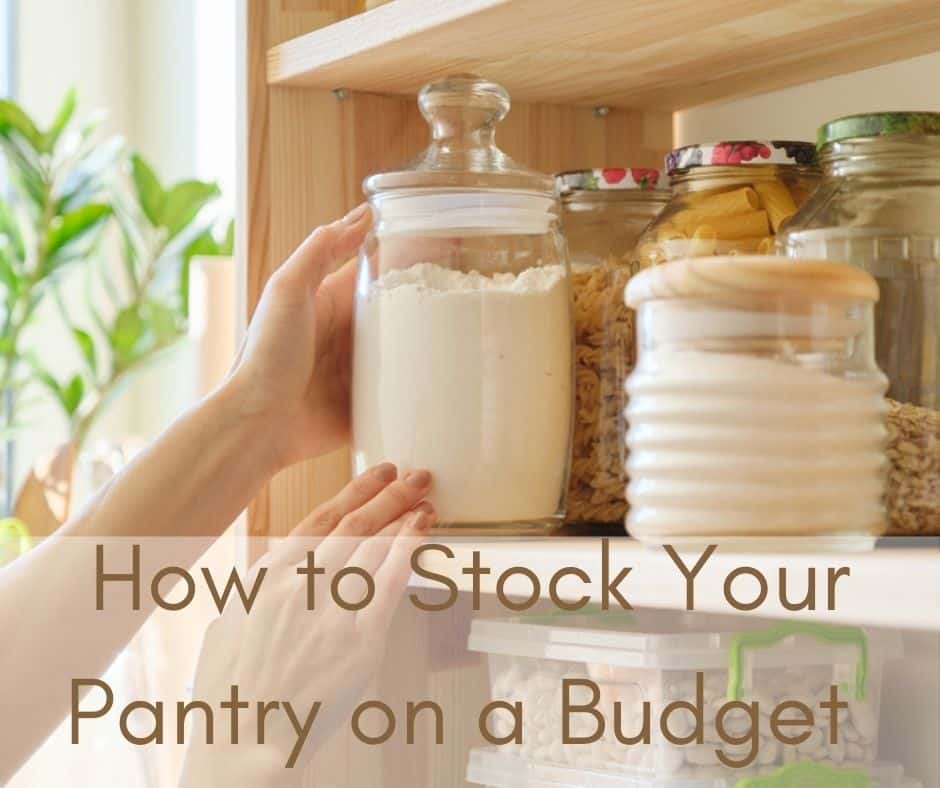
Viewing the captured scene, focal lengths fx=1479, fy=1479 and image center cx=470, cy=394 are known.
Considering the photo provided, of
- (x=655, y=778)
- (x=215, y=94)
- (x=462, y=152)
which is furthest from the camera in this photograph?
(x=215, y=94)

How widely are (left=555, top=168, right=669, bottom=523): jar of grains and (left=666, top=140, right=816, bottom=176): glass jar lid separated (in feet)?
0.22

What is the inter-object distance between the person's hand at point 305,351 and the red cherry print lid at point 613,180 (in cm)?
12

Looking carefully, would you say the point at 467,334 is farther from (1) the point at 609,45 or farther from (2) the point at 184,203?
(2) the point at 184,203

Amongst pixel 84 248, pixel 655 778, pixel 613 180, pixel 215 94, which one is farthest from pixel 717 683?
pixel 84 248

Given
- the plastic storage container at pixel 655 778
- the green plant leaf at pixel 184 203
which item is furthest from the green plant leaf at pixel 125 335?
the plastic storage container at pixel 655 778

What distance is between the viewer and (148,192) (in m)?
2.95

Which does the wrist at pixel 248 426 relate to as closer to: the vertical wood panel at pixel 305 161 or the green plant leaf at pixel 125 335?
the vertical wood panel at pixel 305 161

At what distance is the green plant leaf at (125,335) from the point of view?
2967 millimetres

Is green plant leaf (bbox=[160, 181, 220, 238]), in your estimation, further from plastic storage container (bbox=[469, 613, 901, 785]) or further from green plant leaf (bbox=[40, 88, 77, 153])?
plastic storage container (bbox=[469, 613, 901, 785])

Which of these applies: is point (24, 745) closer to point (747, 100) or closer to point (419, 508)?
point (419, 508)

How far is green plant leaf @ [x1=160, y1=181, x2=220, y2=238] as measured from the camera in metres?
2.91

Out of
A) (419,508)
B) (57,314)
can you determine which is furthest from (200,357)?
(57,314)

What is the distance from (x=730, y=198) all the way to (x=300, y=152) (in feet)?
1.12

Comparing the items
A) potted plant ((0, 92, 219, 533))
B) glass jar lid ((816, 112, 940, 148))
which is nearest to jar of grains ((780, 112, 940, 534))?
glass jar lid ((816, 112, 940, 148))
